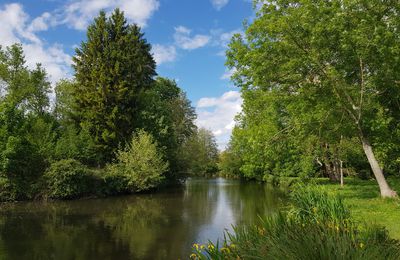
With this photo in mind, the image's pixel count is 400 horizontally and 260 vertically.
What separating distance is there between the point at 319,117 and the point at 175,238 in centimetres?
916

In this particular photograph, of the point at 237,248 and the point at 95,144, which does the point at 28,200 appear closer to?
the point at 95,144

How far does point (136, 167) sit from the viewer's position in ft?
112

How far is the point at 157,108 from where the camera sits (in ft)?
141

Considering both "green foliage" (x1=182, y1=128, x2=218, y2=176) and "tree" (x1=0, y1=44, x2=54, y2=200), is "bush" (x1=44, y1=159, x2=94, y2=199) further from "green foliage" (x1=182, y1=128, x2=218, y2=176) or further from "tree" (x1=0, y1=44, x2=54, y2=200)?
"green foliage" (x1=182, y1=128, x2=218, y2=176)

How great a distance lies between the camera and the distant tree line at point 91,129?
2920 cm

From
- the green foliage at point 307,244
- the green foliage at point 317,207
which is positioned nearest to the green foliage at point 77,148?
the green foliage at point 317,207

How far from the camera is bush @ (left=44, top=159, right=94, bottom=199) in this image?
29.1 meters

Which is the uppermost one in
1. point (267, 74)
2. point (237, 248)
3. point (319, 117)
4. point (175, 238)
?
point (267, 74)

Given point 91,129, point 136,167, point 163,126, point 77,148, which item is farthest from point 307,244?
point 163,126

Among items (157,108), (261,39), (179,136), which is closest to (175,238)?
(261,39)

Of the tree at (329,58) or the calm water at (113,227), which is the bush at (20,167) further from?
the tree at (329,58)

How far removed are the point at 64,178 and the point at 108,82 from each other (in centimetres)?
1146

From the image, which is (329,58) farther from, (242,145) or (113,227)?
(242,145)

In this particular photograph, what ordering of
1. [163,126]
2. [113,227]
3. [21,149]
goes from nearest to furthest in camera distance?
[113,227], [21,149], [163,126]
